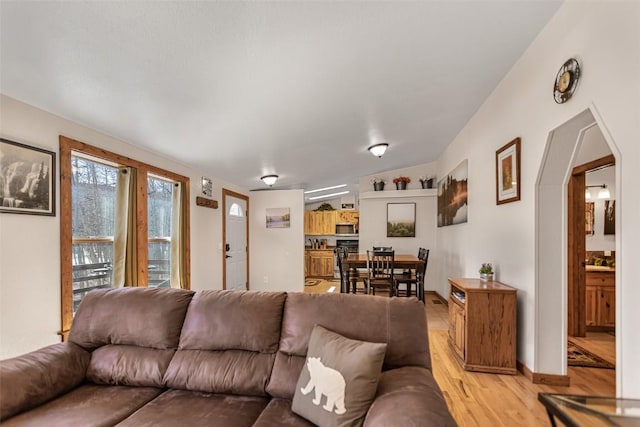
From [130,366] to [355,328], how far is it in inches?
49.9

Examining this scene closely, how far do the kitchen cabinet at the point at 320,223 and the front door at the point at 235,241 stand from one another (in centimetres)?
268

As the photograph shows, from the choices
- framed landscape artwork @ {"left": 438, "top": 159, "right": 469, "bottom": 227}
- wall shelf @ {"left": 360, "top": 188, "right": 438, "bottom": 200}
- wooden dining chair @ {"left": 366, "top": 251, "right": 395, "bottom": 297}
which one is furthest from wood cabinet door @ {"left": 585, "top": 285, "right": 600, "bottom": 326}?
wall shelf @ {"left": 360, "top": 188, "right": 438, "bottom": 200}

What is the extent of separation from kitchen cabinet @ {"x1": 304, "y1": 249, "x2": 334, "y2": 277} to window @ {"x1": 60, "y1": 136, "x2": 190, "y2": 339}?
173 inches

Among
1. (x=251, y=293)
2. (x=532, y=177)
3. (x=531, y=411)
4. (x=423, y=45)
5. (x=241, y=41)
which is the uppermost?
(x=423, y=45)

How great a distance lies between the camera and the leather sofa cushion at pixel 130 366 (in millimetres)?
1655

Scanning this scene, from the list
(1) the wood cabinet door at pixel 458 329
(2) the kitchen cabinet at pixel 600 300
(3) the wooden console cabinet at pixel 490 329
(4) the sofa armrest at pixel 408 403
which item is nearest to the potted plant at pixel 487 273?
(3) the wooden console cabinet at pixel 490 329

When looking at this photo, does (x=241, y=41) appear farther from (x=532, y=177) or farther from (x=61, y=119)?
(x=532, y=177)

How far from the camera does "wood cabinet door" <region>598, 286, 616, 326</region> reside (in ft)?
11.7

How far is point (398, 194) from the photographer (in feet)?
20.9

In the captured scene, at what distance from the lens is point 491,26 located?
2092 millimetres

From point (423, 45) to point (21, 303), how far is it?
3.34 m

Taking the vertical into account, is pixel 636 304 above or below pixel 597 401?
above

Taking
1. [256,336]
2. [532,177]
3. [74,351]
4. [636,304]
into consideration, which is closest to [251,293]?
[256,336]

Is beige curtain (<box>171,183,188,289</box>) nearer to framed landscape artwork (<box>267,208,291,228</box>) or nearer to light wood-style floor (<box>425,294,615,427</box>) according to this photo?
framed landscape artwork (<box>267,208,291,228</box>)
